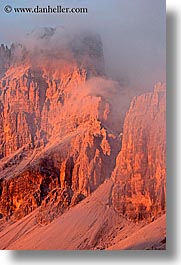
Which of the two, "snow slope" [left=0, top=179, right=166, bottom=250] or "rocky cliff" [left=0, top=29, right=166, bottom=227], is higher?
"rocky cliff" [left=0, top=29, right=166, bottom=227]

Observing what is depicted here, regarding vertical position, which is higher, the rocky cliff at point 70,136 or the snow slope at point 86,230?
the rocky cliff at point 70,136

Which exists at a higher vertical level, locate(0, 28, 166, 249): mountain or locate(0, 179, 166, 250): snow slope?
locate(0, 28, 166, 249): mountain

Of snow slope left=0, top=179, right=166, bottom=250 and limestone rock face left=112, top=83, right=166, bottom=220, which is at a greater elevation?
limestone rock face left=112, top=83, right=166, bottom=220

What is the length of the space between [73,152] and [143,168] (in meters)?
0.23

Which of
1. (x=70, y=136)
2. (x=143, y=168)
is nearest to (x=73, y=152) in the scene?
(x=70, y=136)

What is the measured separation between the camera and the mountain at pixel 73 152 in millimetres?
1536

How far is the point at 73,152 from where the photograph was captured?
1.55m

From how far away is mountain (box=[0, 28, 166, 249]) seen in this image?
60.5 inches

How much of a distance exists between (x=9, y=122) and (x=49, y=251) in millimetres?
437

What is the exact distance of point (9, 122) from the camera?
5.06ft

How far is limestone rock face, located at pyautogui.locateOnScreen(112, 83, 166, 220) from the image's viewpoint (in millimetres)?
1535

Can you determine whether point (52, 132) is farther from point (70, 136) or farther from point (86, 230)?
point (86, 230)

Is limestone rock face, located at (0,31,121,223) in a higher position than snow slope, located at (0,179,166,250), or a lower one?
higher

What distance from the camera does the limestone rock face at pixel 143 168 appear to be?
5.04ft
